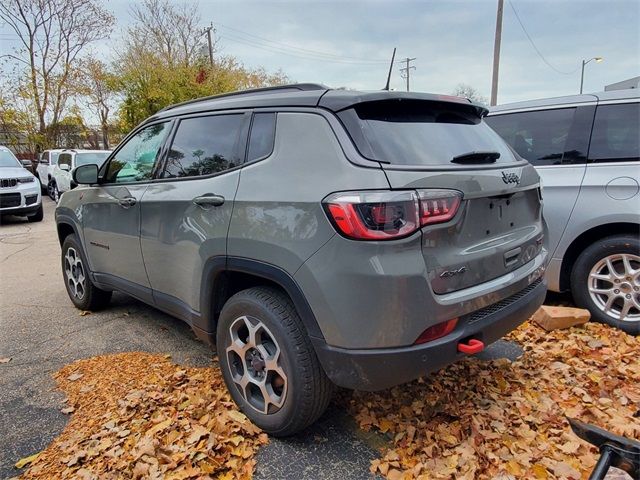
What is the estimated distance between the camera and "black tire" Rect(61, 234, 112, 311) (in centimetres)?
419

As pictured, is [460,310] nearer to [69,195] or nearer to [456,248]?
[456,248]

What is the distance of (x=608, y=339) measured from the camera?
3.40m

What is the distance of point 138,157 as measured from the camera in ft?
11.4

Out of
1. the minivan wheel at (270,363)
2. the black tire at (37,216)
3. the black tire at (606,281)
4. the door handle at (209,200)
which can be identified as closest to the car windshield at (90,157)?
the black tire at (37,216)

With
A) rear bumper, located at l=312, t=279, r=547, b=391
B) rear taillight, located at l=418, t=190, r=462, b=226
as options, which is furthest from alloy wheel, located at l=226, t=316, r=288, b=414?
A: rear taillight, located at l=418, t=190, r=462, b=226

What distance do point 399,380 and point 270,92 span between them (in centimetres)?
177

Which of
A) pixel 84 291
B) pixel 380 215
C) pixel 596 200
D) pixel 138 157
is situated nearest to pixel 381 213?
pixel 380 215

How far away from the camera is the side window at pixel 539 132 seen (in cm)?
389

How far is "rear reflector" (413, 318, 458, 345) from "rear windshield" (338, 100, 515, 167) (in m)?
0.75

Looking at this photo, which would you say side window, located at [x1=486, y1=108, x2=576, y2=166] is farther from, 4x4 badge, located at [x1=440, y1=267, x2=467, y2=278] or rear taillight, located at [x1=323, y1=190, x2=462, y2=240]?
rear taillight, located at [x1=323, y1=190, x2=462, y2=240]

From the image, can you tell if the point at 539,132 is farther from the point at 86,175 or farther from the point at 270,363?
the point at 86,175

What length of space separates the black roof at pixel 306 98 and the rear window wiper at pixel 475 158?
36cm

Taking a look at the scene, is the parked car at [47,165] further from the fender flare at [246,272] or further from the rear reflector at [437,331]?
the rear reflector at [437,331]

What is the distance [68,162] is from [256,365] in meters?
13.8
